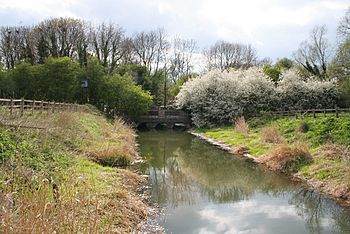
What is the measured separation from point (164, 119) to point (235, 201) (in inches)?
1170

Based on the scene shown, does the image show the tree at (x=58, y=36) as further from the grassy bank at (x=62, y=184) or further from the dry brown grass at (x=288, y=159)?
the dry brown grass at (x=288, y=159)

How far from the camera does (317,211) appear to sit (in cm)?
1042

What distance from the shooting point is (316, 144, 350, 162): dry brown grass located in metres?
13.9

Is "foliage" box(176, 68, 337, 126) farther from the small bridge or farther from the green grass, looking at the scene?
the green grass

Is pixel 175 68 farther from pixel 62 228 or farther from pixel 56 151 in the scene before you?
pixel 62 228

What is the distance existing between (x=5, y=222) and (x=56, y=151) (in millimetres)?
8187

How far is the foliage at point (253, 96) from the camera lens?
35.6 meters

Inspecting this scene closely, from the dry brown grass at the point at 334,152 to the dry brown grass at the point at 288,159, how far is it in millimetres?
606

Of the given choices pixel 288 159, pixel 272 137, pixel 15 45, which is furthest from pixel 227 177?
pixel 15 45

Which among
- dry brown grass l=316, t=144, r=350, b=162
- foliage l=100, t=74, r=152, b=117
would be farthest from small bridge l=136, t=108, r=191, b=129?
dry brown grass l=316, t=144, r=350, b=162

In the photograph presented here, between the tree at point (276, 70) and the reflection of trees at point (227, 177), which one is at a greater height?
the tree at point (276, 70)

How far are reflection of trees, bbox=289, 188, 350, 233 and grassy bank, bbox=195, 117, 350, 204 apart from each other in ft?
1.77

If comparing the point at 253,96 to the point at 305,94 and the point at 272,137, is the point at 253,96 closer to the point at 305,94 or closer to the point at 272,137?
the point at 305,94

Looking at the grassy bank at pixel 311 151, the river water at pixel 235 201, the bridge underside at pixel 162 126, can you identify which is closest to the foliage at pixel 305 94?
the bridge underside at pixel 162 126
